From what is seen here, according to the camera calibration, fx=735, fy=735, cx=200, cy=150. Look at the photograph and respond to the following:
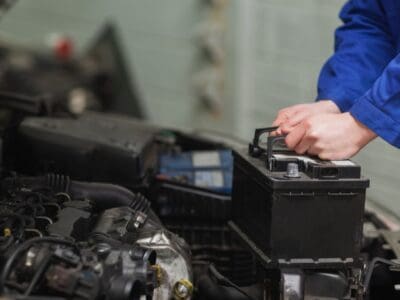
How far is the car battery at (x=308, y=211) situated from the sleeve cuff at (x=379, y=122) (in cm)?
8

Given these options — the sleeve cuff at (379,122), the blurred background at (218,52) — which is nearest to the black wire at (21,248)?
the sleeve cuff at (379,122)

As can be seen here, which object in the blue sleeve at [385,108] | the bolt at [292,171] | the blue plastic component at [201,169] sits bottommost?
the blue plastic component at [201,169]

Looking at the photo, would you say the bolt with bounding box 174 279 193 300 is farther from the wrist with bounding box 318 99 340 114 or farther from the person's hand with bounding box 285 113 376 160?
the wrist with bounding box 318 99 340 114

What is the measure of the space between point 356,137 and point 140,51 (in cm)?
311

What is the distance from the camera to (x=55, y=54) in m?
4.11

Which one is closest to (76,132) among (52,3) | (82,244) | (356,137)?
(82,244)

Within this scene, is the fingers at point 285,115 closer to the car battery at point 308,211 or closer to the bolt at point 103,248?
the car battery at point 308,211

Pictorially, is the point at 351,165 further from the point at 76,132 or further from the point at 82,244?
the point at 76,132

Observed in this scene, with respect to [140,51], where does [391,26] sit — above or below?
above

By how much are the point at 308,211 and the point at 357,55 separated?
0.53m

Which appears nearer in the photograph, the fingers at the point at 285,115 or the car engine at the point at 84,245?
the car engine at the point at 84,245

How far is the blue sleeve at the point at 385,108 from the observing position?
4.39 ft

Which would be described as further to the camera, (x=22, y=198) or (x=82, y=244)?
(x=22, y=198)

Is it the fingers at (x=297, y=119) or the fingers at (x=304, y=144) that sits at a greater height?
the fingers at (x=297, y=119)
